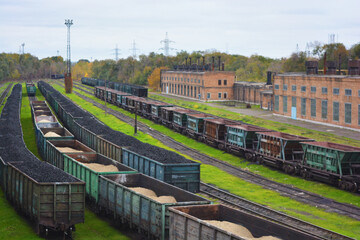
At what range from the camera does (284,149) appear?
37.2m

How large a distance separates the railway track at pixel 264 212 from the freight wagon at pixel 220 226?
5.61 meters

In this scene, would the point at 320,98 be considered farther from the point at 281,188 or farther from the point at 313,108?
the point at 281,188

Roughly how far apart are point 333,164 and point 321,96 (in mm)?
35917

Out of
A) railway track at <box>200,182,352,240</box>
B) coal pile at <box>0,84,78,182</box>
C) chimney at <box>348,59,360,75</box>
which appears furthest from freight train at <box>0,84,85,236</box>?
chimney at <box>348,59,360,75</box>

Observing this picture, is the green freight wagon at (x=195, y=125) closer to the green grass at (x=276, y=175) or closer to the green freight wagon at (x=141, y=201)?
the green grass at (x=276, y=175)

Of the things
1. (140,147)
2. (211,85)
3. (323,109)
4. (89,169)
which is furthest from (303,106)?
(89,169)

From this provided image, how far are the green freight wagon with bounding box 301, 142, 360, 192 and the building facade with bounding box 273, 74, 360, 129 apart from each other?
2785 centimetres

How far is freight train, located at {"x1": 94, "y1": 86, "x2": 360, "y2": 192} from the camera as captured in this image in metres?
31.9

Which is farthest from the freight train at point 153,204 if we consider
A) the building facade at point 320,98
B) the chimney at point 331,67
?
the chimney at point 331,67

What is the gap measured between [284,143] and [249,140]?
5.99 meters

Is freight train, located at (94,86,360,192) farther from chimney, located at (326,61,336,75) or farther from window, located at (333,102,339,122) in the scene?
chimney, located at (326,61,336,75)

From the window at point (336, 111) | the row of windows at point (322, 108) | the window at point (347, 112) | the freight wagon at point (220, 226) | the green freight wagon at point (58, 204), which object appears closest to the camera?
the freight wagon at point (220, 226)

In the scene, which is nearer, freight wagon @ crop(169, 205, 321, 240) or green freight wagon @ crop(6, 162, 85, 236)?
freight wagon @ crop(169, 205, 321, 240)

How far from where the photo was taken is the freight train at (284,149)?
3194 centimetres
